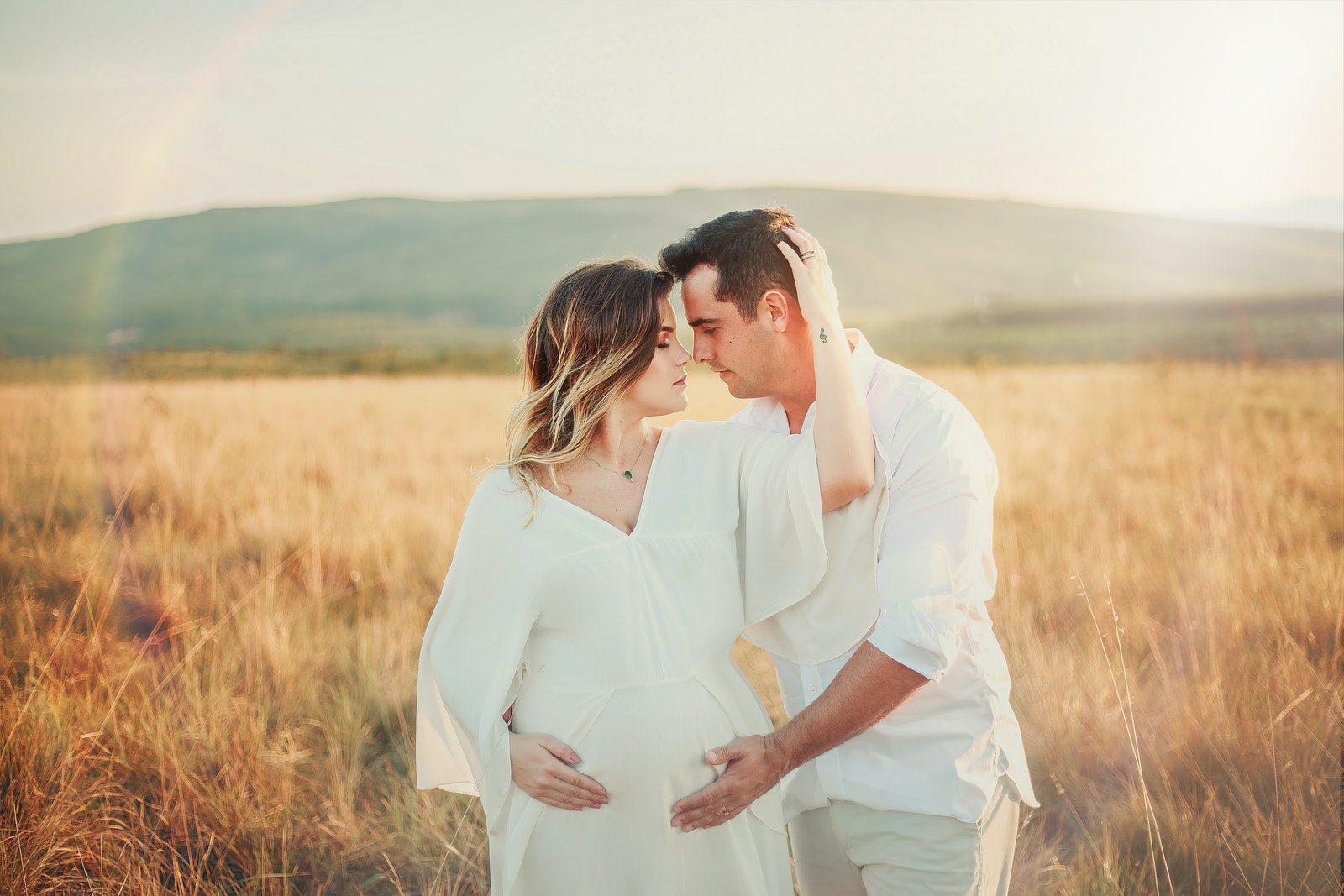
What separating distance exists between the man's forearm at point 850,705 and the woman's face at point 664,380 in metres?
0.88

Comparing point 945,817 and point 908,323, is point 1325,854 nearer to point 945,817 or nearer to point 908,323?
point 945,817

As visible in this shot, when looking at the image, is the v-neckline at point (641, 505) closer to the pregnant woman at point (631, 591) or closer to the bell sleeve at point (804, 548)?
the pregnant woman at point (631, 591)

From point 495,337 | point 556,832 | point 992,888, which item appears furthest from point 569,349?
point 495,337

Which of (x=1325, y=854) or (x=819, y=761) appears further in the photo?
(x=1325, y=854)

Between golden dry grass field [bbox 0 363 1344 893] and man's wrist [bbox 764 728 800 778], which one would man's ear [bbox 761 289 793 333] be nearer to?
man's wrist [bbox 764 728 800 778]

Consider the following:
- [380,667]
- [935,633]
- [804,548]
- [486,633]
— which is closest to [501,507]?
[486,633]

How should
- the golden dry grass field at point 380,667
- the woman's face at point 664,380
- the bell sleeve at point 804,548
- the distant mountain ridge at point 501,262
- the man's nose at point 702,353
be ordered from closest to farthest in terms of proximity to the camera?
1. the bell sleeve at point 804,548
2. the woman's face at point 664,380
3. the man's nose at point 702,353
4. the golden dry grass field at point 380,667
5. the distant mountain ridge at point 501,262

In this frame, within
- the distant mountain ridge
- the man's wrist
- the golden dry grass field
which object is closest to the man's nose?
the man's wrist

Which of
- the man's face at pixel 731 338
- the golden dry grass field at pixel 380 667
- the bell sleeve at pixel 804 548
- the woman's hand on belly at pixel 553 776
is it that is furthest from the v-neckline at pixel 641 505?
the golden dry grass field at pixel 380 667

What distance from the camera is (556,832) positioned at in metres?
2.47

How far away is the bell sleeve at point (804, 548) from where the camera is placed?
8.18ft

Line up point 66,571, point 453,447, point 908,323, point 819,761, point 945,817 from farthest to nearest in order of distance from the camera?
point 908,323 < point 453,447 < point 66,571 < point 819,761 < point 945,817

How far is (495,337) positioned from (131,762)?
63484 millimetres

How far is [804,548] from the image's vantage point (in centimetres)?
253
